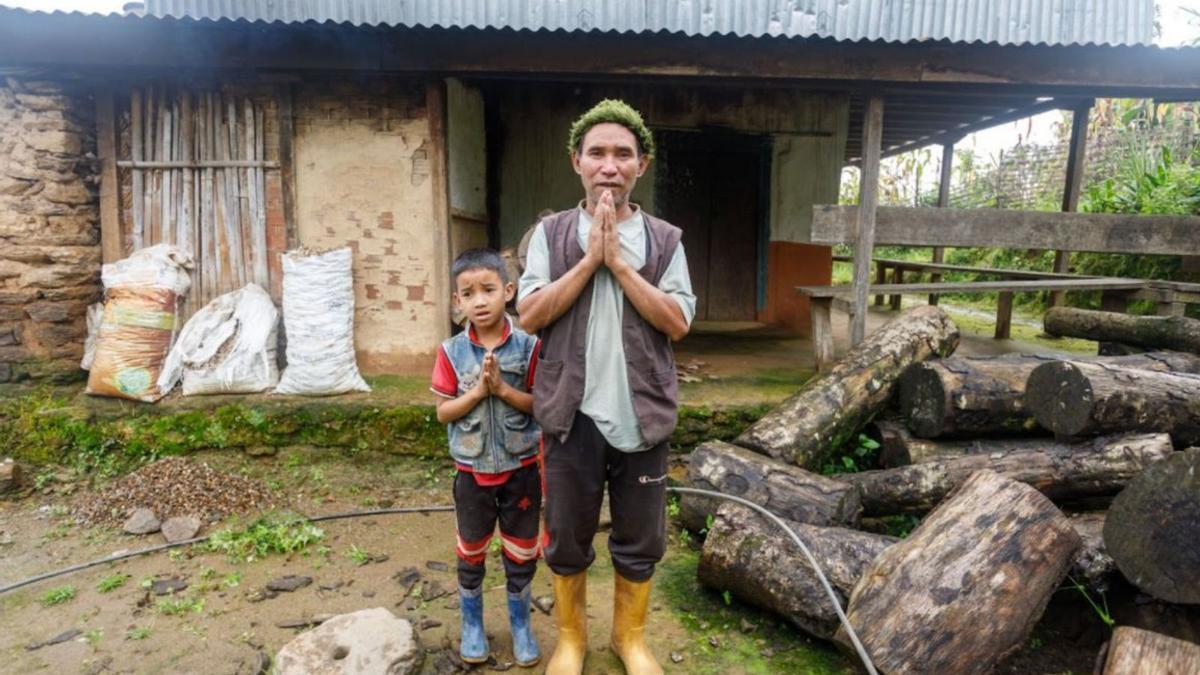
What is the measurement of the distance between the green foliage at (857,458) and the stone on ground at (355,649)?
2754mm

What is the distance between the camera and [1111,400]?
132 inches

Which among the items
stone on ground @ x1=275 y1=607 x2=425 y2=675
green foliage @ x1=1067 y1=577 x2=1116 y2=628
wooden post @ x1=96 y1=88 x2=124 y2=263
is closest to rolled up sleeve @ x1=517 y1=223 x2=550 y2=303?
stone on ground @ x1=275 y1=607 x2=425 y2=675

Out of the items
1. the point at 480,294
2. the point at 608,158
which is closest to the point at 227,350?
the point at 480,294

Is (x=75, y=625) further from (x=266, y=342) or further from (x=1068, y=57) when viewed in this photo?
(x=1068, y=57)

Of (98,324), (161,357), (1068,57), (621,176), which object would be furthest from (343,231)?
(1068,57)

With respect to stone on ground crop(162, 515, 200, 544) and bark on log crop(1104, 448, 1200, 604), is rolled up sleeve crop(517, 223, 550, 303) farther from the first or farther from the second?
stone on ground crop(162, 515, 200, 544)

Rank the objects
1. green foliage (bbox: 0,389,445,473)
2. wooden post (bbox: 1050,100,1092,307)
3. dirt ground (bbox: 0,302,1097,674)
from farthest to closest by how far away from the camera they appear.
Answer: wooden post (bbox: 1050,100,1092,307)
green foliage (bbox: 0,389,445,473)
dirt ground (bbox: 0,302,1097,674)

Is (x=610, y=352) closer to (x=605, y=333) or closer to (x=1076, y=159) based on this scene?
(x=605, y=333)

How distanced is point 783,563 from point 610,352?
1373 mm

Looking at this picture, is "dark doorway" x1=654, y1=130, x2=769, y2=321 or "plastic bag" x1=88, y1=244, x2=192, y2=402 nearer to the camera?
"plastic bag" x1=88, y1=244, x2=192, y2=402

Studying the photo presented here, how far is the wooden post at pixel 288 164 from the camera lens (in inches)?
189

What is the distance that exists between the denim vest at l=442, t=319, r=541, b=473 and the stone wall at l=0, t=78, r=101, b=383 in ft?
13.0

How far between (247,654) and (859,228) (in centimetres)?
467

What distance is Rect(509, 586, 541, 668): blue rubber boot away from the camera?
2590 millimetres
